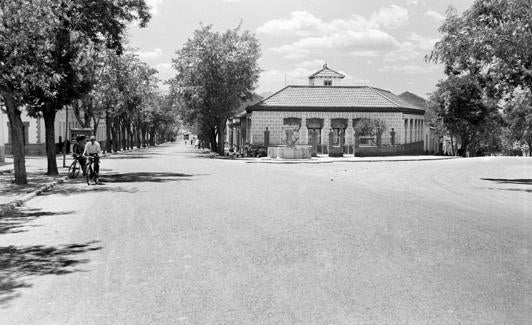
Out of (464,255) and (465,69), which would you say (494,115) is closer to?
(465,69)

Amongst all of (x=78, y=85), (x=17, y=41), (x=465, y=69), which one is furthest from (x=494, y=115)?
(x=17, y=41)

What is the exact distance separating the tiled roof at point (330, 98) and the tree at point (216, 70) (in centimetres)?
476

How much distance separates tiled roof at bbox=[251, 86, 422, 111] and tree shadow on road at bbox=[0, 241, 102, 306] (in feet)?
176

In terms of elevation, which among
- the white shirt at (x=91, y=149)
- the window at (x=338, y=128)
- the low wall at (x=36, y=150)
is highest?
the window at (x=338, y=128)

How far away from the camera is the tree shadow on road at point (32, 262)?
6.98 metres

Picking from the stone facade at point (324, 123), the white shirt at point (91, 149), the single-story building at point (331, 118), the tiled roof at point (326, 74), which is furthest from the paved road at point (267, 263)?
the tiled roof at point (326, 74)

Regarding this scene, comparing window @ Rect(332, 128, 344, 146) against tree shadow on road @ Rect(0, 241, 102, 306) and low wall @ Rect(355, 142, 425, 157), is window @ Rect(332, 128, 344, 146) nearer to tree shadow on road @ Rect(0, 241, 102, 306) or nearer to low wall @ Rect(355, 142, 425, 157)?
low wall @ Rect(355, 142, 425, 157)

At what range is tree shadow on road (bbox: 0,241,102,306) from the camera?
275 inches

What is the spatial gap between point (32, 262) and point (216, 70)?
50543 millimetres

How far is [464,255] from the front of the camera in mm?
8523

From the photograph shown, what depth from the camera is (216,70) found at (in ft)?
190

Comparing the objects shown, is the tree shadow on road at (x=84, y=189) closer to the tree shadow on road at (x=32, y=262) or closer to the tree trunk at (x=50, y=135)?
the tree trunk at (x=50, y=135)

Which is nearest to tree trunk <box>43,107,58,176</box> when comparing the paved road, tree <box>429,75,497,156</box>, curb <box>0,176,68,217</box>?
curb <box>0,176,68,217</box>

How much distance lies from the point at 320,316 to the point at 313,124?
58582mm
